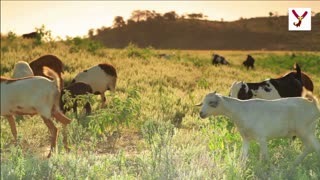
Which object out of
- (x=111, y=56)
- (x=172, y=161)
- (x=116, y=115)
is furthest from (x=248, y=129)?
(x=111, y=56)

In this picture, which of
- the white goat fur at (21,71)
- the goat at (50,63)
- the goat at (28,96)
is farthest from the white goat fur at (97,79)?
the goat at (28,96)

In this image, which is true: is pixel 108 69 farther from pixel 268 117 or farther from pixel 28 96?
pixel 268 117

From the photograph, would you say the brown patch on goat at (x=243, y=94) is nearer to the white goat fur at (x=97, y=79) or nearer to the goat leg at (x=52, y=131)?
the goat leg at (x=52, y=131)

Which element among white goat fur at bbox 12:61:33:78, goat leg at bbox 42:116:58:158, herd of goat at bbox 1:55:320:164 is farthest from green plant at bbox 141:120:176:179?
white goat fur at bbox 12:61:33:78

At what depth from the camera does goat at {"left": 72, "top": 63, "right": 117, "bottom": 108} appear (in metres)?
10.0

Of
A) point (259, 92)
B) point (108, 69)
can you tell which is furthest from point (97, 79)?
point (259, 92)

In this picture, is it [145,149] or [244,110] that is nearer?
[244,110]

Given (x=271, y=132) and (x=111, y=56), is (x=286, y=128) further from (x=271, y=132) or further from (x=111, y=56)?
(x=111, y=56)

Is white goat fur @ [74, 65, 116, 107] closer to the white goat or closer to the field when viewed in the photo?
the field

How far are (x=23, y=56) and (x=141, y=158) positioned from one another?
290 inches

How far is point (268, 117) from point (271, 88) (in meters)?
2.34

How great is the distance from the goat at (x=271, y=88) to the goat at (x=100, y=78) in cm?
310

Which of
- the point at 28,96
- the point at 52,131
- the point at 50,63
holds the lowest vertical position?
the point at 52,131

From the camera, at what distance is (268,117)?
555cm
